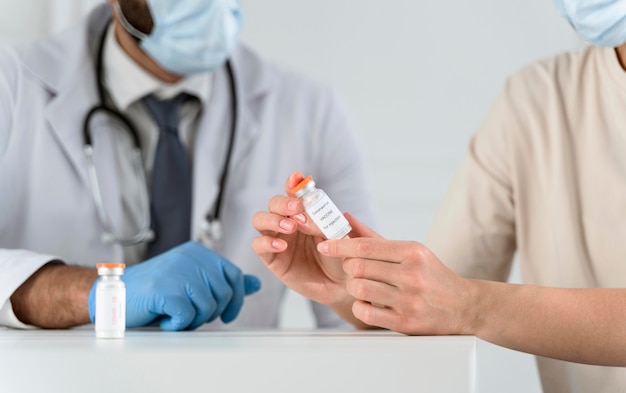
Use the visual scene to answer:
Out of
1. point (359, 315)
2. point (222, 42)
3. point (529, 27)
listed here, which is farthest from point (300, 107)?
point (529, 27)

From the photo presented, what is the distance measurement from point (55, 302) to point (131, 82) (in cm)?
62

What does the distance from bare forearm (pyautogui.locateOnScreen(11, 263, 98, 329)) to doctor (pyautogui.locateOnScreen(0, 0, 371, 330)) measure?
256 mm

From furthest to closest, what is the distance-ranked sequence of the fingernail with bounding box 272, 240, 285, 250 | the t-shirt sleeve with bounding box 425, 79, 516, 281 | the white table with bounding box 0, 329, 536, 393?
1. the t-shirt sleeve with bounding box 425, 79, 516, 281
2. the fingernail with bounding box 272, 240, 285, 250
3. the white table with bounding box 0, 329, 536, 393

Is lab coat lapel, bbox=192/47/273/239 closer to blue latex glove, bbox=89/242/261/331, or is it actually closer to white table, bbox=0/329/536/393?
blue latex glove, bbox=89/242/261/331

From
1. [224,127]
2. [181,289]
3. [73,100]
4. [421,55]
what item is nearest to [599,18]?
[181,289]

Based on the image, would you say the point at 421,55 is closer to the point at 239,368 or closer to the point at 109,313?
the point at 109,313

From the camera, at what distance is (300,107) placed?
1879mm

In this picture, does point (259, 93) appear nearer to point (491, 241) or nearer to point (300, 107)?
point (300, 107)

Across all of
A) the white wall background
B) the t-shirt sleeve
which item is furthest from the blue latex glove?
the white wall background

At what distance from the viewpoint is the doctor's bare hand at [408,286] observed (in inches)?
36.9

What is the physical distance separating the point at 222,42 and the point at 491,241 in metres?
0.65

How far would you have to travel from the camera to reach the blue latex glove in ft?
3.74

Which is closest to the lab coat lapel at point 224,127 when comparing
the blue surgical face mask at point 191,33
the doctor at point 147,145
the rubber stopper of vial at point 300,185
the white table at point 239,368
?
the doctor at point 147,145

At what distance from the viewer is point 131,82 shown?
1715mm
